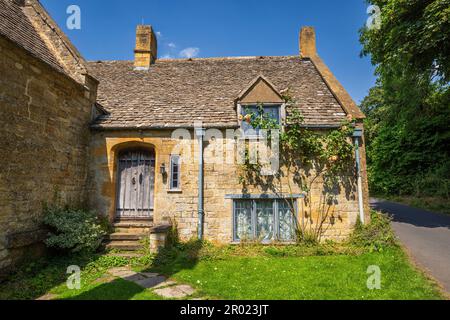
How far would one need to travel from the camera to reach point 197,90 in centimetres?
1115

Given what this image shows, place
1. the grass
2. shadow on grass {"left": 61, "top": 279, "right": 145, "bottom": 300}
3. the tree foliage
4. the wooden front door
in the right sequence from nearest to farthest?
shadow on grass {"left": 61, "top": 279, "right": 145, "bottom": 300} → the grass → the wooden front door → the tree foliage

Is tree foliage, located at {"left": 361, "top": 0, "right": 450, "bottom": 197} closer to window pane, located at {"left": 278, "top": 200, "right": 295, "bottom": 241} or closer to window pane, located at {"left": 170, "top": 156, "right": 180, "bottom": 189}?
window pane, located at {"left": 278, "top": 200, "right": 295, "bottom": 241}

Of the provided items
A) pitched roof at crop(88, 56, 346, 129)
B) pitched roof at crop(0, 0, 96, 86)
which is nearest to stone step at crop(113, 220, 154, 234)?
pitched roof at crop(88, 56, 346, 129)

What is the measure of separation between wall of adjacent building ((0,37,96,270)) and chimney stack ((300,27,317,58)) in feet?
34.5

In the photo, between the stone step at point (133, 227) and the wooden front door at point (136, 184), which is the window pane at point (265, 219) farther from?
the wooden front door at point (136, 184)

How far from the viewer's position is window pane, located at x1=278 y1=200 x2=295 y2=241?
28.5 ft

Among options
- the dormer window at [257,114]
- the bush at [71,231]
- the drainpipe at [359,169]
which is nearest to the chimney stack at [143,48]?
the dormer window at [257,114]

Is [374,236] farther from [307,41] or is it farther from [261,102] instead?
[307,41]

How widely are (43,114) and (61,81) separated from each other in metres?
1.30

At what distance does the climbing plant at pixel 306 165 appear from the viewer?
8.62 m

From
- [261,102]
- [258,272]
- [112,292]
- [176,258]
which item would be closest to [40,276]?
[112,292]
